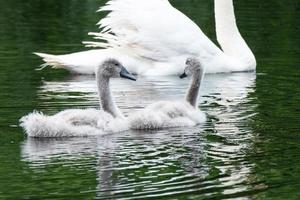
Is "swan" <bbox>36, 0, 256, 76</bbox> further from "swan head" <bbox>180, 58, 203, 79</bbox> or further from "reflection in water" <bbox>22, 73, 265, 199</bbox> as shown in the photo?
"swan head" <bbox>180, 58, 203, 79</bbox>

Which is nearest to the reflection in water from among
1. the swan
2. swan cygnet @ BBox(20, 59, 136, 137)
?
swan cygnet @ BBox(20, 59, 136, 137)

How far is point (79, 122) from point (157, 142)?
89 cm

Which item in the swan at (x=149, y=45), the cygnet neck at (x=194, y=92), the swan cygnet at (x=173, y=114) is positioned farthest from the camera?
the swan at (x=149, y=45)

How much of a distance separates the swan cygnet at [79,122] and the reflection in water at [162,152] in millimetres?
117

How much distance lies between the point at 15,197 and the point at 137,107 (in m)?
4.87

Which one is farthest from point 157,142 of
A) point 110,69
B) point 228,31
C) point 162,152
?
point 228,31

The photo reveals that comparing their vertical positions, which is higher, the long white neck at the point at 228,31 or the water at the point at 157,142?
→ the long white neck at the point at 228,31

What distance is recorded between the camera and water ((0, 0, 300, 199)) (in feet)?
31.4

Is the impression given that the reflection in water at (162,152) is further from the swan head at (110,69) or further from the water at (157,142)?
the swan head at (110,69)

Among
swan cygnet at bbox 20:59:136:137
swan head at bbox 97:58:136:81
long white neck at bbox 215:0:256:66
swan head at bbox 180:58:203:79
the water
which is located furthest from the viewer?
long white neck at bbox 215:0:256:66

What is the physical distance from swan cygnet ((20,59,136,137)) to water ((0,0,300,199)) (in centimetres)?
12

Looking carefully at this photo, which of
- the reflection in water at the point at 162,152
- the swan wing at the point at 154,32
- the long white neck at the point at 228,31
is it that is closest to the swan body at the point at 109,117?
the reflection in water at the point at 162,152

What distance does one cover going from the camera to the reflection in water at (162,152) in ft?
31.4

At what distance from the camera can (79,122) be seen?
11.8 meters
